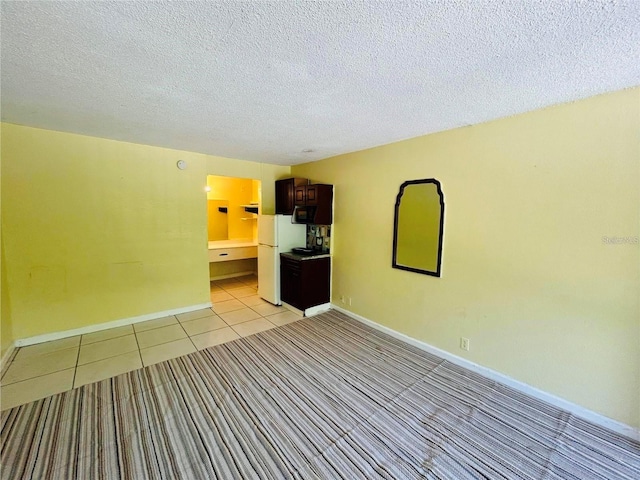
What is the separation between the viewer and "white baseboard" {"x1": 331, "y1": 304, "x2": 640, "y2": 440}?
6.23 ft

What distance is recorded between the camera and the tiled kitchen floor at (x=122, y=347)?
2.37 meters

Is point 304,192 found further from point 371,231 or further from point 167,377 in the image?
point 167,377

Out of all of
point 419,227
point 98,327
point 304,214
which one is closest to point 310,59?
point 419,227

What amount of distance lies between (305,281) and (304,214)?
117cm

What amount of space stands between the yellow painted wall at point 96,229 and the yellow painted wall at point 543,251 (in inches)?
129

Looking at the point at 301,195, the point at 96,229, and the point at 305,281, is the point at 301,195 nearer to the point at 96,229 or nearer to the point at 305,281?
the point at 305,281

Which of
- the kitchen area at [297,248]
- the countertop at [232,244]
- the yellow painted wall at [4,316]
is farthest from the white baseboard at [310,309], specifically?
the yellow painted wall at [4,316]

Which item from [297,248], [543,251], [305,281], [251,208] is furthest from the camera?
[251,208]

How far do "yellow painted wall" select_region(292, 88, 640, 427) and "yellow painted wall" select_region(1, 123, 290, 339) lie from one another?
327cm

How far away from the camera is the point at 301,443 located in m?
1.78

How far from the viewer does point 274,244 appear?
4.28 meters

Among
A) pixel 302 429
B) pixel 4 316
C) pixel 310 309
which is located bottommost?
pixel 302 429

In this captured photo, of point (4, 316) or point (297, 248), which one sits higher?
point (297, 248)


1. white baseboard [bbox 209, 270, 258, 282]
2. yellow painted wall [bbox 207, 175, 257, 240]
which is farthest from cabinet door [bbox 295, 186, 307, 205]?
white baseboard [bbox 209, 270, 258, 282]
